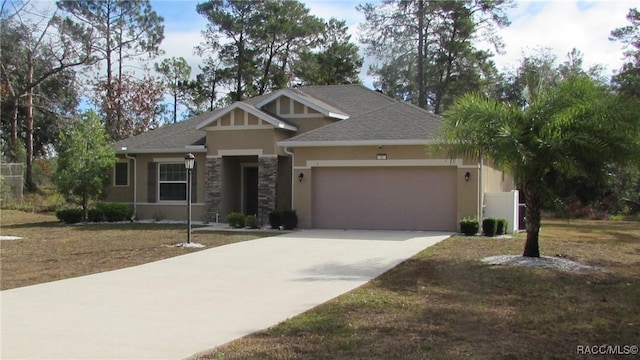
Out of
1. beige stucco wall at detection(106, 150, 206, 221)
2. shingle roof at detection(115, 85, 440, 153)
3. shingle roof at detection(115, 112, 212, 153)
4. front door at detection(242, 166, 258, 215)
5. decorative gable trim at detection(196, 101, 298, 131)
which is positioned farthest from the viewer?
front door at detection(242, 166, 258, 215)

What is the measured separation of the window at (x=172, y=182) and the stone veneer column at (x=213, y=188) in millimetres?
1826

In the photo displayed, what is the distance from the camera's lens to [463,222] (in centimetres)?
1686

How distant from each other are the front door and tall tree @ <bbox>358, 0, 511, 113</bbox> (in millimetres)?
18029

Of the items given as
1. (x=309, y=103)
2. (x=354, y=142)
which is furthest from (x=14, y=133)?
(x=354, y=142)

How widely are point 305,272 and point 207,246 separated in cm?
444

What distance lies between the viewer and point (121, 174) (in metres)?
24.1

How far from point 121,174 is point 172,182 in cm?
293

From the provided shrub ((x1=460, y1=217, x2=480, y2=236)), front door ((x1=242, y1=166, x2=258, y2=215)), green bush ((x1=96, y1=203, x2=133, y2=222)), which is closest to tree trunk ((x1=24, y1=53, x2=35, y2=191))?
green bush ((x1=96, y1=203, x2=133, y2=222))

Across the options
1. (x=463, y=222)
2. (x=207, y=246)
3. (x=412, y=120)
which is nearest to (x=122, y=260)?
(x=207, y=246)

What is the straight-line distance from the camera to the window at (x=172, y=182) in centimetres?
2247

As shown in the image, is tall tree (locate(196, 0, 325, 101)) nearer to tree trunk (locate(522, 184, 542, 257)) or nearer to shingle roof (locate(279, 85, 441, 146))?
shingle roof (locate(279, 85, 441, 146))

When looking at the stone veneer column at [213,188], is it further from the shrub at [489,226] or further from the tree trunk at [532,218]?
the tree trunk at [532,218]

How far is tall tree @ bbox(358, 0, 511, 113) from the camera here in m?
37.3

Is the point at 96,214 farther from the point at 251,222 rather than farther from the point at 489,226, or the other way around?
the point at 489,226
